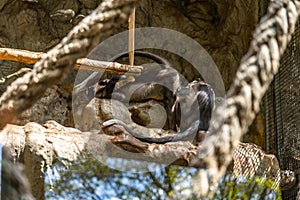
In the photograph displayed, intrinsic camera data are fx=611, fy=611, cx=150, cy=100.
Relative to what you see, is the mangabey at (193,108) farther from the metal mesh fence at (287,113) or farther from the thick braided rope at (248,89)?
the thick braided rope at (248,89)

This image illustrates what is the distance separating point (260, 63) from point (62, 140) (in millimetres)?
2981

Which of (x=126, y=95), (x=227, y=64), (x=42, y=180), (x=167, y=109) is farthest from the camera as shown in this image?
(x=227, y=64)

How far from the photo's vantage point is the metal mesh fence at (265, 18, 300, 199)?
487cm

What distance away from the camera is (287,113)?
504cm

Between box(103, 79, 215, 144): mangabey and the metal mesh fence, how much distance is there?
573 mm

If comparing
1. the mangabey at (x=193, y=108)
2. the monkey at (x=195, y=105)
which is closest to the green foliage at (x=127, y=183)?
the mangabey at (x=193, y=108)

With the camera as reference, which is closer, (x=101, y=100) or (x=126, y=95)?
(x=101, y=100)

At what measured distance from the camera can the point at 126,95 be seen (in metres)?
6.49

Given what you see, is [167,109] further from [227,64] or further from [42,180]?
[42,180]

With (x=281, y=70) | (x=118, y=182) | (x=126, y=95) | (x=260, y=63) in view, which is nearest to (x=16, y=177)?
(x=260, y=63)

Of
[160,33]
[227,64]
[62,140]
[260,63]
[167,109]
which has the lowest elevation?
[260,63]

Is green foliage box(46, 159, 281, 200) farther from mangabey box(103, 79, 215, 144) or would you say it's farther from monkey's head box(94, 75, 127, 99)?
monkey's head box(94, 75, 127, 99)

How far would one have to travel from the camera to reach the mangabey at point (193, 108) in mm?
4879

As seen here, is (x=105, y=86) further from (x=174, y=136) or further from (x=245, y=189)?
(x=245, y=189)
